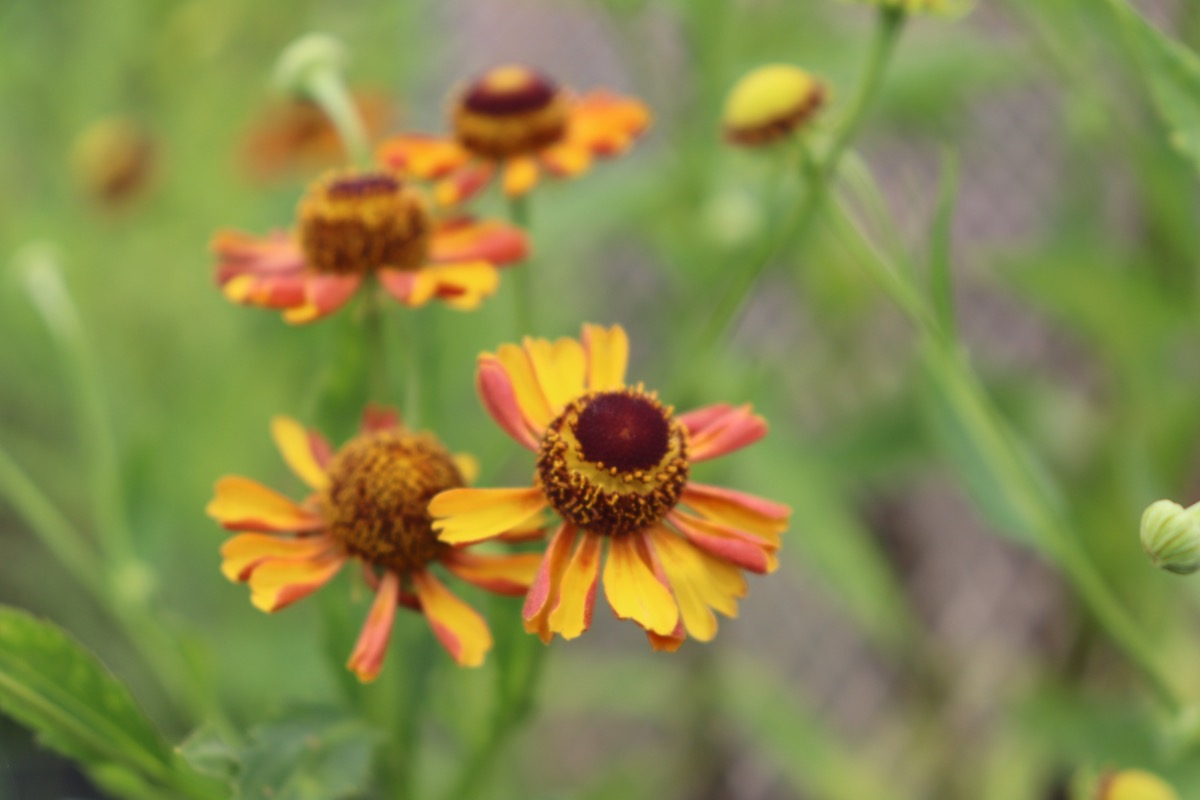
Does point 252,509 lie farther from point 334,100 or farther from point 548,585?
point 334,100

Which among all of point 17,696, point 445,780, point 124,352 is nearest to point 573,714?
point 445,780

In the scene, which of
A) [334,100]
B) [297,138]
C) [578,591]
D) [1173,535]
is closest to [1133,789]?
[1173,535]

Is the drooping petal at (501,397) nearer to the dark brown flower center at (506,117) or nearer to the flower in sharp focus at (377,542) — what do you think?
the flower in sharp focus at (377,542)

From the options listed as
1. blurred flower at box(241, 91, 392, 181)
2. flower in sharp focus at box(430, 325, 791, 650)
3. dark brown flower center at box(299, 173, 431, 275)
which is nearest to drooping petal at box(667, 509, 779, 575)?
flower in sharp focus at box(430, 325, 791, 650)

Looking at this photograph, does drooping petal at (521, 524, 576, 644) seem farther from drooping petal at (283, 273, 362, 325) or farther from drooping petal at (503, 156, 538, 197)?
drooping petal at (503, 156, 538, 197)

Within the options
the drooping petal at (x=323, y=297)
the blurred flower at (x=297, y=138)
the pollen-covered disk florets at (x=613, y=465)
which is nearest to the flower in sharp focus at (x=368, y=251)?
the drooping petal at (x=323, y=297)

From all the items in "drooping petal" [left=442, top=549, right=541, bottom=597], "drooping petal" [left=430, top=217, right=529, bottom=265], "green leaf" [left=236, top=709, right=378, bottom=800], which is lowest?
"green leaf" [left=236, top=709, right=378, bottom=800]
